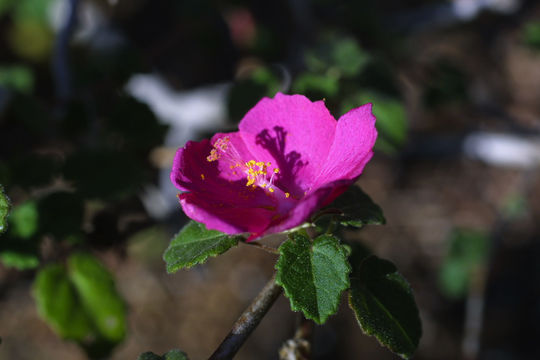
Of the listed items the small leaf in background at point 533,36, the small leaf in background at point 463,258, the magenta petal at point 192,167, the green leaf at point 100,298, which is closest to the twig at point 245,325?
the magenta petal at point 192,167

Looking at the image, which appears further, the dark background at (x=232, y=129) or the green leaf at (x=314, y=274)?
the dark background at (x=232, y=129)

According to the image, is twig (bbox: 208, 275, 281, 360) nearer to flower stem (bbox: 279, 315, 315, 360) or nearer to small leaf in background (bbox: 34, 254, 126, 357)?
flower stem (bbox: 279, 315, 315, 360)

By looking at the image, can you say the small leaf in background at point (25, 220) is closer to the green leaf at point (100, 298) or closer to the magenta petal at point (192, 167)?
the green leaf at point (100, 298)

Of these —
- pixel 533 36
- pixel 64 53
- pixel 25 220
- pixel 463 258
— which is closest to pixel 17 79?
pixel 64 53

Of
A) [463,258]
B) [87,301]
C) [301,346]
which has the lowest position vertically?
[463,258]

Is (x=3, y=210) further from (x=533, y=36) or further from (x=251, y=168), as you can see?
(x=533, y=36)

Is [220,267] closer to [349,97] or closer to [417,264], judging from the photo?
[417,264]
